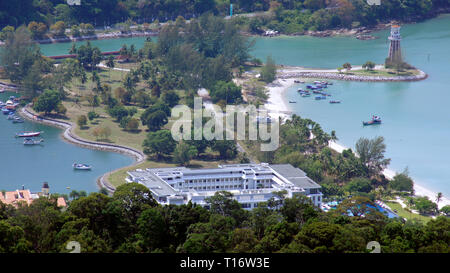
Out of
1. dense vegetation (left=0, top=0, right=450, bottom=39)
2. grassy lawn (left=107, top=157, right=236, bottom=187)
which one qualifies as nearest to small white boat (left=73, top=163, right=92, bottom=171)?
grassy lawn (left=107, top=157, right=236, bottom=187)

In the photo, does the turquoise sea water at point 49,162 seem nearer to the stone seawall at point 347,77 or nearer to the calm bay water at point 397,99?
the calm bay water at point 397,99

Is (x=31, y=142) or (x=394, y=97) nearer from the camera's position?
(x=31, y=142)

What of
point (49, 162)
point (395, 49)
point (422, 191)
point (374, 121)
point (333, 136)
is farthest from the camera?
point (395, 49)

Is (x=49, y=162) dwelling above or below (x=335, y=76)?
below

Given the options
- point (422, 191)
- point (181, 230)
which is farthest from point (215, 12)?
point (181, 230)

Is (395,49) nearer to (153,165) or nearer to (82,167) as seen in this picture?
(153,165)

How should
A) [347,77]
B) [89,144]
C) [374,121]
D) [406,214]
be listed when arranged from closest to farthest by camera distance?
[406,214] < [89,144] < [374,121] < [347,77]
